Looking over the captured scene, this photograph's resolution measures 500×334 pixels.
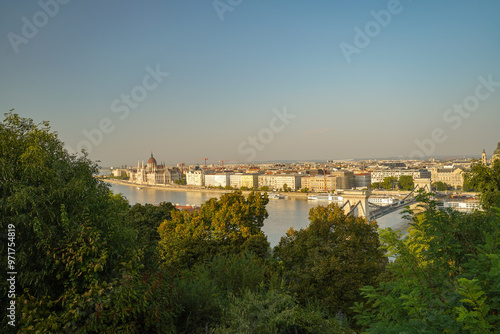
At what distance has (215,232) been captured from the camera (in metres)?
6.83

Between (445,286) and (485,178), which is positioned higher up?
(485,178)

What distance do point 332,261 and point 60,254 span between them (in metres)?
3.30

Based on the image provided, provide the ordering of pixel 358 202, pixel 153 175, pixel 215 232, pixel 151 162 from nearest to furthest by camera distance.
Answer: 1. pixel 215 232
2. pixel 358 202
3. pixel 153 175
4. pixel 151 162

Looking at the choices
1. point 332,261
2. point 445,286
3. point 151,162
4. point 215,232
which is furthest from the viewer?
point 151,162

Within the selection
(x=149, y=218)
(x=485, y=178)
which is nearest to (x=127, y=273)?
(x=485, y=178)

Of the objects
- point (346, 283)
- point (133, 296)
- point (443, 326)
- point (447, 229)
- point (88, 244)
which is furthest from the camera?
point (346, 283)

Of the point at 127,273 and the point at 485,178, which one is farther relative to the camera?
the point at 485,178

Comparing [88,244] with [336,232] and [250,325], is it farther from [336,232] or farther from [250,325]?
[336,232]

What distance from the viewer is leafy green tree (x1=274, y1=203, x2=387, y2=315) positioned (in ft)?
15.4

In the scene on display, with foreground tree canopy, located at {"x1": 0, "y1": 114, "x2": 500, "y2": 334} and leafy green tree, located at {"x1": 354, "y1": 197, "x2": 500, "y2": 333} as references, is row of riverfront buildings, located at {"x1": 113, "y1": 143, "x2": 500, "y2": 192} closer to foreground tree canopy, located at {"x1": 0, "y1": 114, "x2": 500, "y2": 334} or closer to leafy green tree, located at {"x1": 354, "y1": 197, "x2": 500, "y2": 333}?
foreground tree canopy, located at {"x1": 0, "y1": 114, "x2": 500, "y2": 334}

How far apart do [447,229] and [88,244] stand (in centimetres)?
232

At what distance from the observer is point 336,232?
18.3 ft

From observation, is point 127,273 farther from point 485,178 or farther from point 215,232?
point 485,178

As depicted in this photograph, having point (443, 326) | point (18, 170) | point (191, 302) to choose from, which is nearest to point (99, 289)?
point (191, 302)
